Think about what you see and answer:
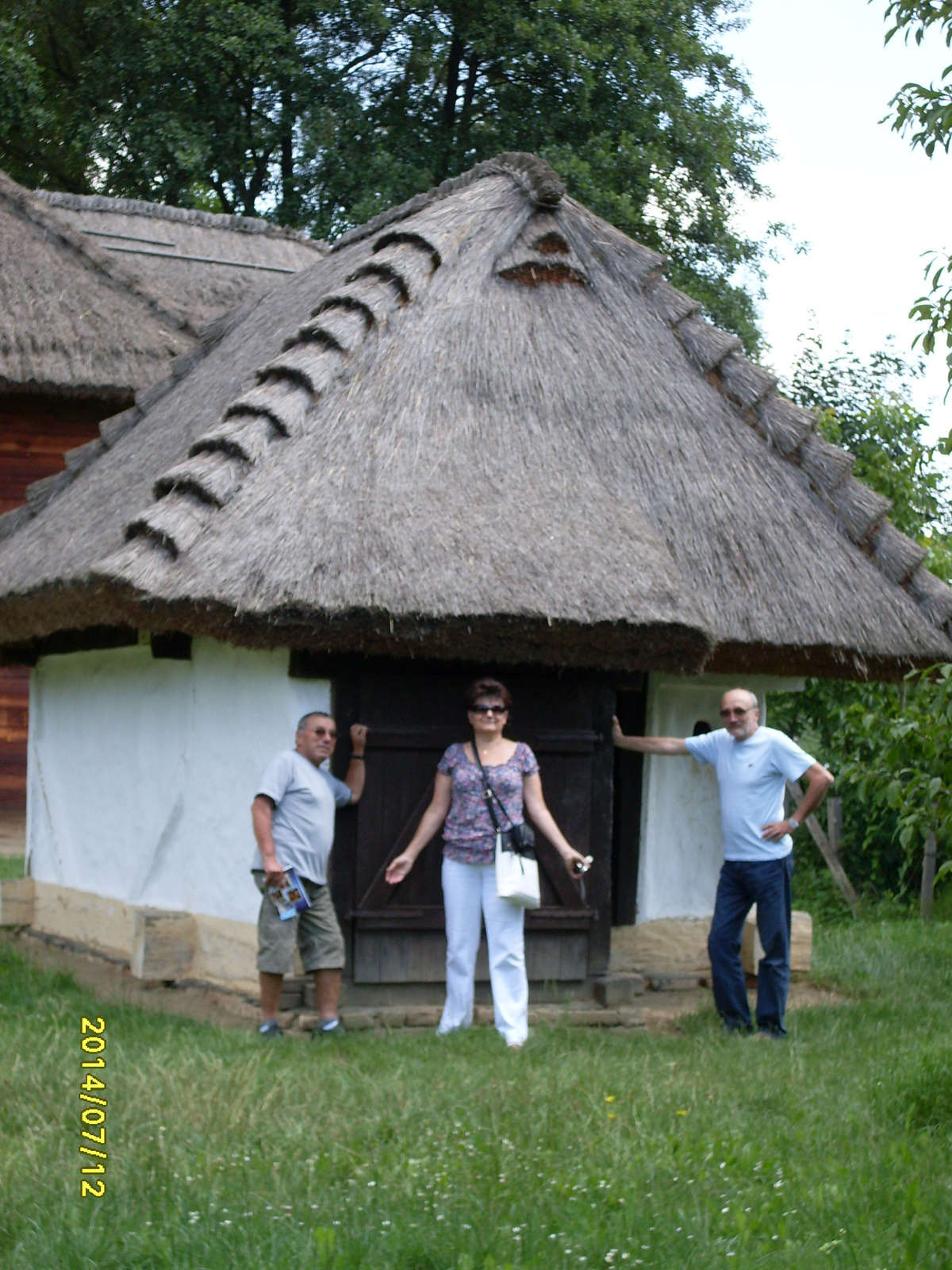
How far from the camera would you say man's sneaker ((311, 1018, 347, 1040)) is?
242 inches

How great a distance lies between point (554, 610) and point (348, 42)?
672 inches

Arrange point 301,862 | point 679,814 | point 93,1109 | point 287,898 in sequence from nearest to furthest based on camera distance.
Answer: point 93,1109 < point 287,898 < point 301,862 < point 679,814

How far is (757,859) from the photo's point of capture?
21.5ft

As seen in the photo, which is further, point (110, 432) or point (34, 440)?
point (34, 440)

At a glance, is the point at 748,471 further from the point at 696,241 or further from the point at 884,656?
the point at 696,241

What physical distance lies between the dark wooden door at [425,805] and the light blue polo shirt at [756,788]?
70 cm

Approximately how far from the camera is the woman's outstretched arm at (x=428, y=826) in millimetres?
6336

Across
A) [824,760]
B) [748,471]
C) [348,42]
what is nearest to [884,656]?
[748,471]

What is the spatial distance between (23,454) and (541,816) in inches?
347

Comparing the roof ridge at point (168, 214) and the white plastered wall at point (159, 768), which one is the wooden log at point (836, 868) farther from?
the roof ridge at point (168, 214)

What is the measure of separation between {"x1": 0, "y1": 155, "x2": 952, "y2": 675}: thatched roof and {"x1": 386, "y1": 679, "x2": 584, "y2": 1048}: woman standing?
0.40 m

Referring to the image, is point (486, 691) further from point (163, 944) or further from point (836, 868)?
point (836, 868)

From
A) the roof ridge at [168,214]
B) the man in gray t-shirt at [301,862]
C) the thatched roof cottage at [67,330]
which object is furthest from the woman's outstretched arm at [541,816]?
the roof ridge at [168,214]

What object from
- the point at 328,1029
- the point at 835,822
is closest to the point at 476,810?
the point at 328,1029
